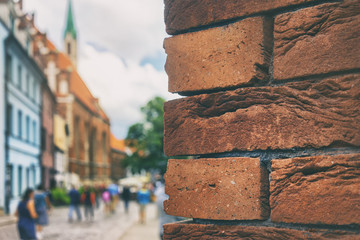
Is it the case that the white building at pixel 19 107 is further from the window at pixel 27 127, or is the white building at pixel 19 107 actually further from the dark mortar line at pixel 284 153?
the dark mortar line at pixel 284 153

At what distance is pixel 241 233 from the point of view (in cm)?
207

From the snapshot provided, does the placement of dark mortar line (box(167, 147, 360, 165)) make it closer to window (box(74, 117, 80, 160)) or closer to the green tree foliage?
the green tree foliage

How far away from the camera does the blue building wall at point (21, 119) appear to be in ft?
94.5

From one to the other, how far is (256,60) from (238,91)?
0.14m

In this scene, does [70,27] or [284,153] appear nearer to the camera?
[284,153]

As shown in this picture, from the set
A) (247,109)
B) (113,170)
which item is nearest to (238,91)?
(247,109)

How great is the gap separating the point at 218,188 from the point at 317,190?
0.43m

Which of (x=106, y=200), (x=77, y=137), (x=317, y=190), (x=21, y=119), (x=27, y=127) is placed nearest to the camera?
(x=317, y=190)

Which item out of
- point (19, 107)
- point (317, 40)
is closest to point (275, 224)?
point (317, 40)

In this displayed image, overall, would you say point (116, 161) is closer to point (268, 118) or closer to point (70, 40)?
point (70, 40)

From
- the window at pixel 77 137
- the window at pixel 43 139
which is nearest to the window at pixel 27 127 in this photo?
the window at pixel 43 139

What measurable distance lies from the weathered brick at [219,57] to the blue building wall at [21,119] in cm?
2709

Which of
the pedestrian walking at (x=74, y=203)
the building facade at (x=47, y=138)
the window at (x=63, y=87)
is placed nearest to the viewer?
the pedestrian walking at (x=74, y=203)

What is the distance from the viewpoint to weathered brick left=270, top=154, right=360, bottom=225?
1815 mm
